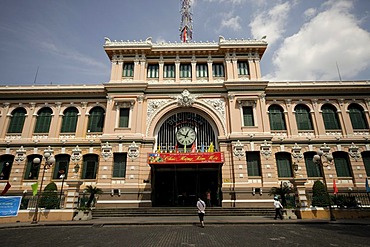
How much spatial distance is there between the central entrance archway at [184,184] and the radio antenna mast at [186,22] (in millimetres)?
17806

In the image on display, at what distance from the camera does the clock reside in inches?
933

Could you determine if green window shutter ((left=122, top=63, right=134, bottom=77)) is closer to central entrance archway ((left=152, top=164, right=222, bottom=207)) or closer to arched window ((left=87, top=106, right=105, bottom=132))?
arched window ((left=87, top=106, right=105, bottom=132))

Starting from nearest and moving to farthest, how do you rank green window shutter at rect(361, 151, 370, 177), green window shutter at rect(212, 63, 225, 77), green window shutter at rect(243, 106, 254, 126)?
green window shutter at rect(361, 151, 370, 177) < green window shutter at rect(243, 106, 254, 126) < green window shutter at rect(212, 63, 225, 77)

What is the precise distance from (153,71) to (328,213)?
22.2m

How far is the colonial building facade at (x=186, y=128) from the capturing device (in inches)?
851

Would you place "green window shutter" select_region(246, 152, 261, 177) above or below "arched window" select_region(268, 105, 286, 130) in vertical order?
below

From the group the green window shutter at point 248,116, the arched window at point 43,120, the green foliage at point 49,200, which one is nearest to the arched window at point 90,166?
the green foliage at point 49,200

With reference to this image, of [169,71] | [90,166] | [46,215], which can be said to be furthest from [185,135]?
[46,215]

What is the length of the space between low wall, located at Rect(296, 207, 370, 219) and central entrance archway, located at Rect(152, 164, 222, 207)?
8012 millimetres

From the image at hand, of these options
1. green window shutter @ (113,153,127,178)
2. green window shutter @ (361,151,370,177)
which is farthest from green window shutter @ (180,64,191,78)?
green window shutter @ (361,151,370,177)

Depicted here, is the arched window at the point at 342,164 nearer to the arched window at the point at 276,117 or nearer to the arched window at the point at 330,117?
the arched window at the point at 330,117

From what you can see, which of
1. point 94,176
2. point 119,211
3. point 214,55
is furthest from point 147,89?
point 119,211

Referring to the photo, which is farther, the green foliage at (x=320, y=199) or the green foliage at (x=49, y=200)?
the green foliage at (x=320, y=199)

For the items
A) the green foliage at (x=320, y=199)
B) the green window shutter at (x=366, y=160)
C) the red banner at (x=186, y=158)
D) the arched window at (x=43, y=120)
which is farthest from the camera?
the arched window at (x=43, y=120)
